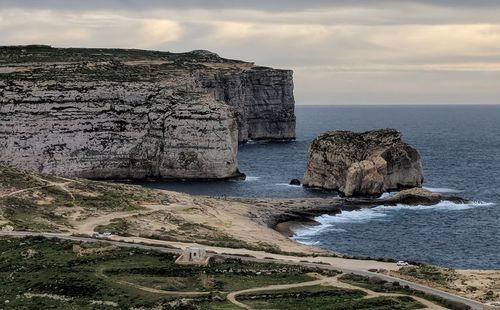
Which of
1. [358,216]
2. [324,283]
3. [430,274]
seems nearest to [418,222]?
[358,216]

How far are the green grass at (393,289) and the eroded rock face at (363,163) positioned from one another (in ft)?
221

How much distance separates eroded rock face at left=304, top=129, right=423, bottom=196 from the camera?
429 feet

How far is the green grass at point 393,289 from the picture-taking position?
5559cm

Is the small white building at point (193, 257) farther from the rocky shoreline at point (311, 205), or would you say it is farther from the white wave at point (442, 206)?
the white wave at point (442, 206)

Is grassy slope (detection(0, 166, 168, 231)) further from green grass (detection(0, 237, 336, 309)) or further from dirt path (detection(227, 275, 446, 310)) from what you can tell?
dirt path (detection(227, 275, 446, 310))

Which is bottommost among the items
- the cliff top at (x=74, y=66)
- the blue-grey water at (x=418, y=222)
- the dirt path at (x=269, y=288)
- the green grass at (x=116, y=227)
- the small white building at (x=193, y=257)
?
the blue-grey water at (x=418, y=222)

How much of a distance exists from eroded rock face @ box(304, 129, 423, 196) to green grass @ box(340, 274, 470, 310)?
221 feet

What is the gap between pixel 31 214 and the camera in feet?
297

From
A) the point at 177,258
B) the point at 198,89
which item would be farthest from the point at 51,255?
the point at 198,89

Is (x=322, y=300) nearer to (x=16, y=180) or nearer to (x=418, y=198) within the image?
(x=16, y=180)

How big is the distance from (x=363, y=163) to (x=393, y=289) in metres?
72.2

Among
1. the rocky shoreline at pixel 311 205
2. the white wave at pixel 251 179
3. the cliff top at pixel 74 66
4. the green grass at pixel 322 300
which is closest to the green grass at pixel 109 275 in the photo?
the green grass at pixel 322 300

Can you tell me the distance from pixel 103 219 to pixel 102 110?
206ft

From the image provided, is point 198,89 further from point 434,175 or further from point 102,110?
point 434,175
